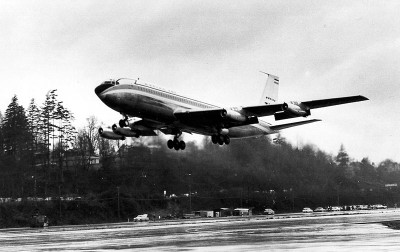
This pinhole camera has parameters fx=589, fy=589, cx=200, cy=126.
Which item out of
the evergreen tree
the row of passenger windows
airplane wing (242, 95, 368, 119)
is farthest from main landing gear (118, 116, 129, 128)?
the evergreen tree

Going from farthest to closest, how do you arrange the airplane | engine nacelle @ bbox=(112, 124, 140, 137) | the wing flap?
engine nacelle @ bbox=(112, 124, 140, 137) → the wing flap → the airplane

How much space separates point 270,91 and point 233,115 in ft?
63.8

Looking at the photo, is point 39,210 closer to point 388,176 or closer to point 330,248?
point 330,248

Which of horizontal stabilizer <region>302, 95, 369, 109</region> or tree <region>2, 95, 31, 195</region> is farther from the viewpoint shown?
tree <region>2, 95, 31, 195</region>

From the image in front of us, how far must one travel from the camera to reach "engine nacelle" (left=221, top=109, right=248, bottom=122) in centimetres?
5341

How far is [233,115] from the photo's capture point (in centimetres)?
5391

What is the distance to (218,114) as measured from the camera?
175 feet

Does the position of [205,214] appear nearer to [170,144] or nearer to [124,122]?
[170,144]

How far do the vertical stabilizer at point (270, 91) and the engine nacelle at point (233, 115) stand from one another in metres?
17.0

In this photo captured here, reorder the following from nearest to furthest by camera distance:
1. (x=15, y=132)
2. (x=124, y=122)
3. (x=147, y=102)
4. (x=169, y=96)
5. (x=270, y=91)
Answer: (x=147, y=102)
(x=124, y=122)
(x=169, y=96)
(x=270, y=91)
(x=15, y=132)

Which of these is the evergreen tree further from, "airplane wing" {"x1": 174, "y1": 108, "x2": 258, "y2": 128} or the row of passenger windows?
"airplane wing" {"x1": 174, "y1": 108, "x2": 258, "y2": 128}

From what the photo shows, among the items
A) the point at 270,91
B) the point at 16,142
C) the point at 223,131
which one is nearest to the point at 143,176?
the point at 16,142

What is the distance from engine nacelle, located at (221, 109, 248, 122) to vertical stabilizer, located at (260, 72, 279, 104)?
16977 millimetres

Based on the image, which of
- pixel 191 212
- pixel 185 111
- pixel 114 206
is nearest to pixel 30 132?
pixel 114 206
